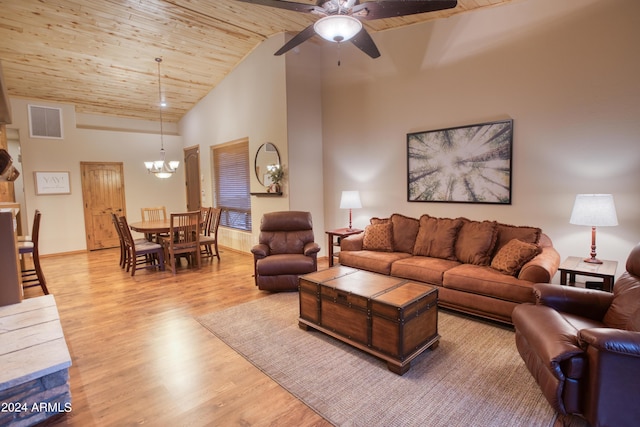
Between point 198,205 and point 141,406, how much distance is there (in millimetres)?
6518

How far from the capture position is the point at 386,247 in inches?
173

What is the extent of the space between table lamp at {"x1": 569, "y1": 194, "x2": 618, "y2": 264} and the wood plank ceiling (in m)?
2.41

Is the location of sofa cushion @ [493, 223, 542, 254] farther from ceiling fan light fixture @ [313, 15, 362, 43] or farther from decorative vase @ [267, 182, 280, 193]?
decorative vase @ [267, 182, 280, 193]

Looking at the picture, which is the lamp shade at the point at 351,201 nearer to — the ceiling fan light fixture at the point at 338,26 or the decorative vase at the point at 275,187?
the decorative vase at the point at 275,187

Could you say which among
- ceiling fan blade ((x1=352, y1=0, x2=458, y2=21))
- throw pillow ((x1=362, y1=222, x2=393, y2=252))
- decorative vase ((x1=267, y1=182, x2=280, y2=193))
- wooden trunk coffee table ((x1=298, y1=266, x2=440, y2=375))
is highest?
ceiling fan blade ((x1=352, y1=0, x2=458, y2=21))

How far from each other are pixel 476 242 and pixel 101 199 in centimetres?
758

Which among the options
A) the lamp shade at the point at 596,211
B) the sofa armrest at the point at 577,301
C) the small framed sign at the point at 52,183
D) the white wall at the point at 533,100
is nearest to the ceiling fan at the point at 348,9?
the white wall at the point at 533,100

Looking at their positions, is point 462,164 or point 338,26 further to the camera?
point 462,164

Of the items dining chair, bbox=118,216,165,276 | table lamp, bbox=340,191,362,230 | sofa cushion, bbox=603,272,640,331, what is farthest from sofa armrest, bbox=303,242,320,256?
sofa cushion, bbox=603,272,640,331

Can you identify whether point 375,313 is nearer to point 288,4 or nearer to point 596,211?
point 596,211

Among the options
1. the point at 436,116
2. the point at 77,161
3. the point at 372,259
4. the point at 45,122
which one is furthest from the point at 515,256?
the point at 45,122

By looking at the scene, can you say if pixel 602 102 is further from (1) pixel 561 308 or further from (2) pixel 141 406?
(2) pixel 141 406

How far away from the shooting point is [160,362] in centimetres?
267

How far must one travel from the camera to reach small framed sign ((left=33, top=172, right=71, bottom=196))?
6.57 meters
